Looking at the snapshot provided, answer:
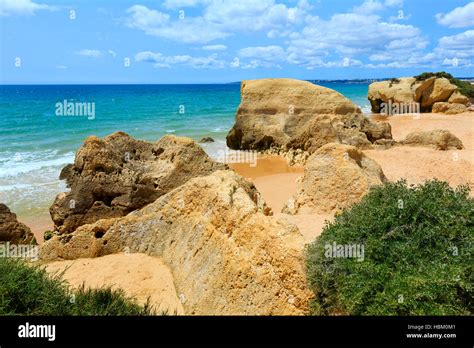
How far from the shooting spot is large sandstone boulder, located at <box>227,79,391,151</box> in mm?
24044

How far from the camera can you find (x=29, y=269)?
20.5 ft

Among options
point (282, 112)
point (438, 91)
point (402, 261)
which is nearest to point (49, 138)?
point (282, 112)

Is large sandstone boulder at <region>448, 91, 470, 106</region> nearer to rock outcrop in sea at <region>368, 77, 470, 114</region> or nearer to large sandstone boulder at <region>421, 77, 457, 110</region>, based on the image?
rock outcrop in sea at <region>368, 77, 470, 114</region>

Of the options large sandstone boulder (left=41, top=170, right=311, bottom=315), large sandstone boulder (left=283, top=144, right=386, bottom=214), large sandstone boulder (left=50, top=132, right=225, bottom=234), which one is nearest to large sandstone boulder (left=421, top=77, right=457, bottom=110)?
large sandstone boulder (left=283, top=144, right=386, bottom=214)

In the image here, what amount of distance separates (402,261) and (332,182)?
541cm

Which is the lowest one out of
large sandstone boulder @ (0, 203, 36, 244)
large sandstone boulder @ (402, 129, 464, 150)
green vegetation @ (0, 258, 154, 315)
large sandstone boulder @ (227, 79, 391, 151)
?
large sandstone boulder @ (0, 203, 36, 244)

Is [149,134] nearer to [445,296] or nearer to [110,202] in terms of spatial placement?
[110,202]

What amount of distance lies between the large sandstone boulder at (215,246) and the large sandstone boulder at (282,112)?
1371cm

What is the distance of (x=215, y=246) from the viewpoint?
24.2 ft

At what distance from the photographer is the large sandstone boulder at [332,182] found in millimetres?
10906

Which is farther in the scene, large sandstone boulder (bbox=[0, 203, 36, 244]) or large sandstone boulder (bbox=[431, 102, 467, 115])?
large sandstone boulder (bbox=[431, 102, 467, 115])

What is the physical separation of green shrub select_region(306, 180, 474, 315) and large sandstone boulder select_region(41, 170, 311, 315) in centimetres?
40

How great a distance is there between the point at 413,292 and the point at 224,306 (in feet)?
8.18
